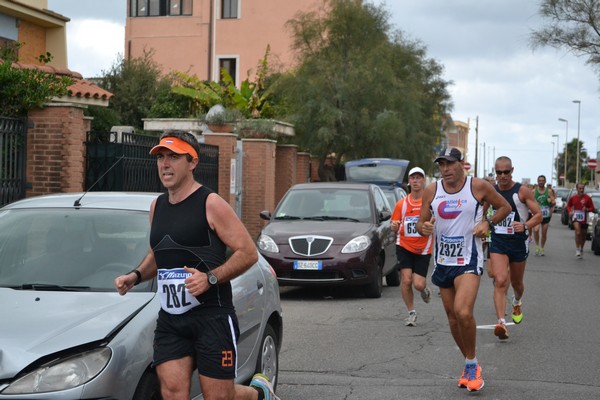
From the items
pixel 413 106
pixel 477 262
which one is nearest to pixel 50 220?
pixel 477 262

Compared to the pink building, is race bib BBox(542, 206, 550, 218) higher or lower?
lower

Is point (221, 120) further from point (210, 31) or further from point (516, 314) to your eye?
point (210, 31)

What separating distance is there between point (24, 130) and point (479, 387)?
8164 millimetres

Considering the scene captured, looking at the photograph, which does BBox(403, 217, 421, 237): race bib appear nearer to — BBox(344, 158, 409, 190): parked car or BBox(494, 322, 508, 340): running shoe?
BBox(494, 322, 508, 340): running shoe

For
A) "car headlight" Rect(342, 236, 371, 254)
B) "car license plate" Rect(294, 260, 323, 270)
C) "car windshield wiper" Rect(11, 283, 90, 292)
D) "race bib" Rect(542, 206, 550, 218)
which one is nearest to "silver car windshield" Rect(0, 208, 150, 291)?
"car windshield wiper" Rect(11, 283, 90, 292)

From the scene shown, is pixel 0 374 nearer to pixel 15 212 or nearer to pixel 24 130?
pixel 15 212

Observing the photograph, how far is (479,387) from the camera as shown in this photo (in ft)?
25.0

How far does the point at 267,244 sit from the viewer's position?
1393cm

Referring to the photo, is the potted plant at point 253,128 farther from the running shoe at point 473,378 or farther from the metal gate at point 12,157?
the running shoe at point 473,378

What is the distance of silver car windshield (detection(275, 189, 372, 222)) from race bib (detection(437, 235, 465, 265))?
21.3ft

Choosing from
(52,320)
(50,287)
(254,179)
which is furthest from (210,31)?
(52,320)

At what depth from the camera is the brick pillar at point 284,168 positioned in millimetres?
27453

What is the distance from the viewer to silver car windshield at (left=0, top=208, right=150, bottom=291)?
19.4 ft

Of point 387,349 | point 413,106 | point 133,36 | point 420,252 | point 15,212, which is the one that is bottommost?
point 387,349
